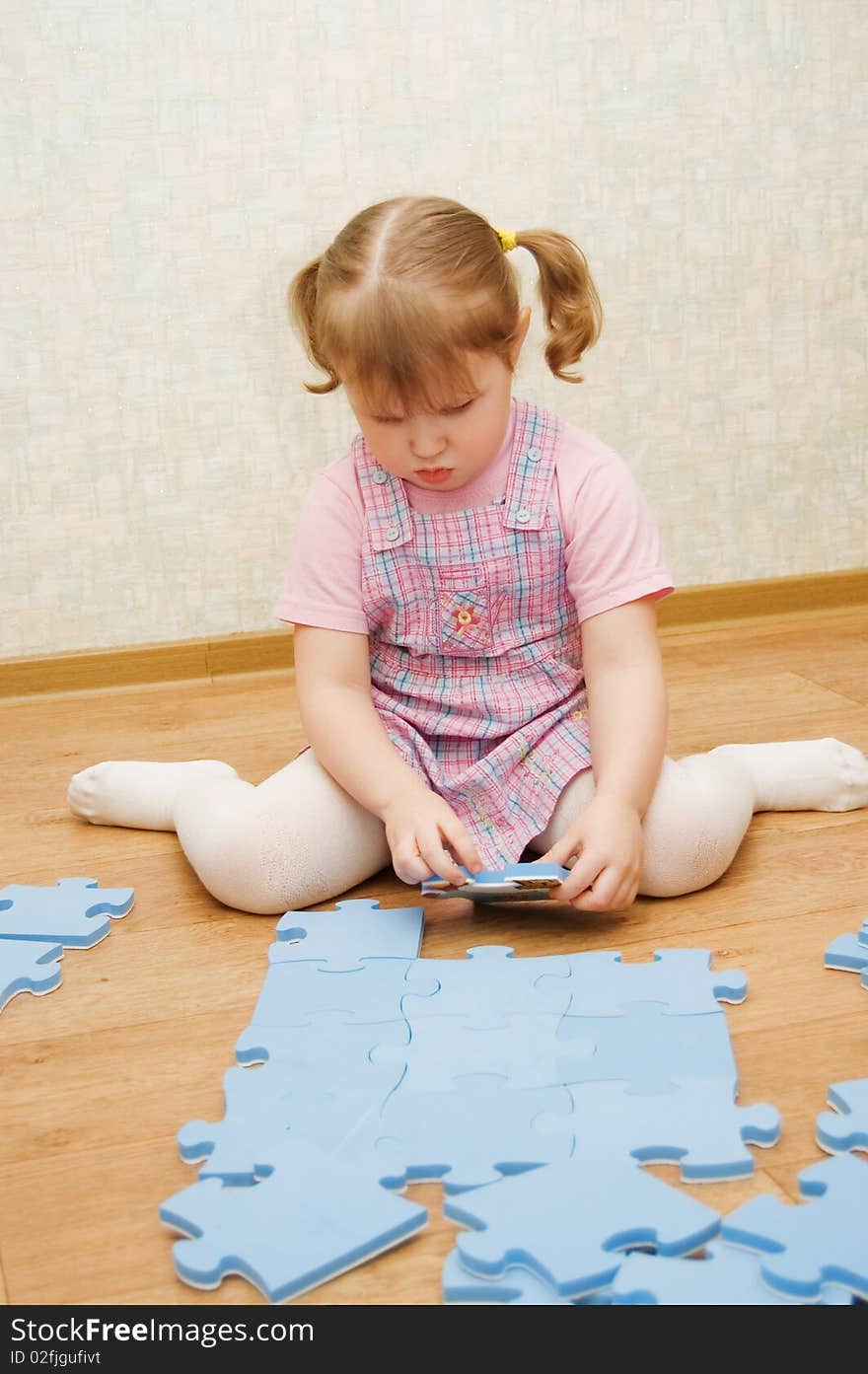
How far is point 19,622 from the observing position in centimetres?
189

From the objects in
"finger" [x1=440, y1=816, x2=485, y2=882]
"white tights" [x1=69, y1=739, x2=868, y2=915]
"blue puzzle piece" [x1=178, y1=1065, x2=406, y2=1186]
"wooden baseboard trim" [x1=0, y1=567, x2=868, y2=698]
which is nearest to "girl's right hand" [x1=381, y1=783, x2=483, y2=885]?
"finger" [x1=440, y1=816, x2=485, y2=882]

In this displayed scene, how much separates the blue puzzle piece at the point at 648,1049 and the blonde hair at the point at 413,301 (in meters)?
0.47

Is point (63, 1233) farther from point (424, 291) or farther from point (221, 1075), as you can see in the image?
point (424, 291)

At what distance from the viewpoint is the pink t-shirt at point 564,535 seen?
3.78 ft

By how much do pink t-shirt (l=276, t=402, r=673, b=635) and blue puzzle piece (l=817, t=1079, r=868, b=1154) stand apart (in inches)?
18.4

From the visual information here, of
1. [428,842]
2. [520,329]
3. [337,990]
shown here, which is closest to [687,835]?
[428,842]

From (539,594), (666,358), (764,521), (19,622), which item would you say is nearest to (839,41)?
A: (666,358)

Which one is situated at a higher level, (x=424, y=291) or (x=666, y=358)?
(x=424, y=291)

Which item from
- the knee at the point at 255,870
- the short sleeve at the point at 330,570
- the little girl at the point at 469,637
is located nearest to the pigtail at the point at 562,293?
the little girl at the point at 469,637

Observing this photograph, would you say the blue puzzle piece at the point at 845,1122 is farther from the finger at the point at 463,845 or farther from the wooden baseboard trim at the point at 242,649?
the wooden baseboard trim at the point at 242,649

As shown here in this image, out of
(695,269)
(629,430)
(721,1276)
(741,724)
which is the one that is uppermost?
(695,269)

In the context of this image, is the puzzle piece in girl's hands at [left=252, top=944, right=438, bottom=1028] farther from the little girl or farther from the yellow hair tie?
the yellow hair tie
